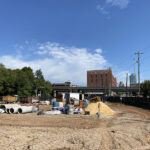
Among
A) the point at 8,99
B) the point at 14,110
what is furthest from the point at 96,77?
the point at 14,110

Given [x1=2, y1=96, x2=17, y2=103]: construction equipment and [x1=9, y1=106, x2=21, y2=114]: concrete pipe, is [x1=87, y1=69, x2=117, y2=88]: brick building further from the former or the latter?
[x1=9, y1=106, x2=21, y2=114]: concrete pipe

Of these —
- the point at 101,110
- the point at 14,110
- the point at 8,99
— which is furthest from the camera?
the point at 8,99

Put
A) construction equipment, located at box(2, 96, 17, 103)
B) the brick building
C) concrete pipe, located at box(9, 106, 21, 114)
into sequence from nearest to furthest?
concrete pipe, located at box(9, 106, 21, 114) < construction equipment, located at box(2, 96, 17, 103) < the brick building

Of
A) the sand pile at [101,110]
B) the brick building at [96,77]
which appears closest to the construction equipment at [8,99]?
the sand pile at [101,110]

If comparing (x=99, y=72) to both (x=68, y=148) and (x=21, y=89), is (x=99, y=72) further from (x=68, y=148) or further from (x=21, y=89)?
(x=68, y=148)

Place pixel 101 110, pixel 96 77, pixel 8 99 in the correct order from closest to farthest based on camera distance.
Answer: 1. pixel 101 110
2. pixel 8 99
3. pixel 96 77

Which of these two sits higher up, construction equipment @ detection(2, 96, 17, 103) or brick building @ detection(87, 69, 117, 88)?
brick building @ detection(87, 69, 117, 88)

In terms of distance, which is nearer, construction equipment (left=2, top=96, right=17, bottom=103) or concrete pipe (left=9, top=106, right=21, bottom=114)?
concrete pipe (left=9, top=106, right=21, bottom=114)

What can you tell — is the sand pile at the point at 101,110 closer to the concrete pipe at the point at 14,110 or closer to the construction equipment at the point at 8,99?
the concrete pipe at the point at 14,110

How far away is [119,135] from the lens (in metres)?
10.3

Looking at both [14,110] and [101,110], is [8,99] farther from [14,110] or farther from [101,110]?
[101,110]

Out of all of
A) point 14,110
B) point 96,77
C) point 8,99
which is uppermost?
point 96,77

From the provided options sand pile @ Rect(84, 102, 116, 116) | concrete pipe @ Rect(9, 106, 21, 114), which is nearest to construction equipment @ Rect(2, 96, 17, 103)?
concrete pipe @ Rect(9, 106, 21, 114)

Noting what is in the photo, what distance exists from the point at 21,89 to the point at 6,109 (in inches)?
1482
